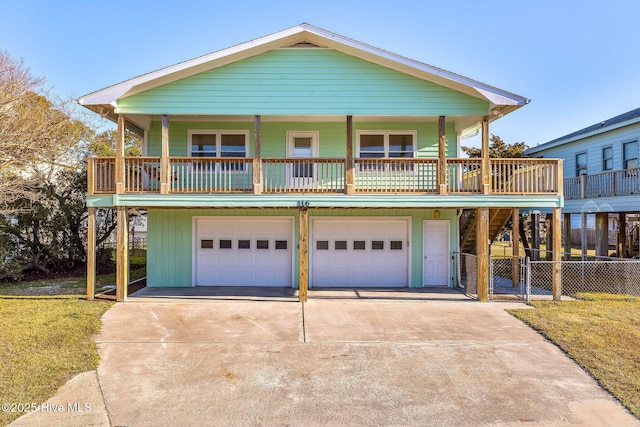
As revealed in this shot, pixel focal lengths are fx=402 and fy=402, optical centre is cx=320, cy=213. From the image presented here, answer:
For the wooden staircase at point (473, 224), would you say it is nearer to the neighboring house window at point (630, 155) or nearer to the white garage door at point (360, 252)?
the white garage door at point (360, 252)

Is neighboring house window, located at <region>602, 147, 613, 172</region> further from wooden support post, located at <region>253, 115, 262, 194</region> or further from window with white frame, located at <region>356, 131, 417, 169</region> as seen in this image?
wooden support post, located at <region>253, 115, 262, 194</region>

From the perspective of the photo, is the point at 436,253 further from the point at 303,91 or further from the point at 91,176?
the point at 91,176

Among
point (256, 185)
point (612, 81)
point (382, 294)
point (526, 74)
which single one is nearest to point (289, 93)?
point (256, 185)

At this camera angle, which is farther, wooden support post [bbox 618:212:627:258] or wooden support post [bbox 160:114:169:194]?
wooden support post [bbox 618:212:627:258]

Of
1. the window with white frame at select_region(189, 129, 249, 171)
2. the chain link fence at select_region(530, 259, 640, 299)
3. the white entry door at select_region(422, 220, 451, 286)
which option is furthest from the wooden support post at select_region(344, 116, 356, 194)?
the chain link fence at select_region(530, 259, 640, 299)

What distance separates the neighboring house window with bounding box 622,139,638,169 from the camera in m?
16.4

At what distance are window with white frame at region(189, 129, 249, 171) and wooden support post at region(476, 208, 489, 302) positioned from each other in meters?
7.23

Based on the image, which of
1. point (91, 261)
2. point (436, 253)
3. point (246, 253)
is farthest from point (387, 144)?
point (91, 261)

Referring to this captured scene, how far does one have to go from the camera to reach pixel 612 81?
2023cm

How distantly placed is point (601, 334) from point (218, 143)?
10.9m

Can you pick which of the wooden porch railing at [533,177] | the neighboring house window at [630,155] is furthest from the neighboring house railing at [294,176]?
the neighboring house window at [630,155]

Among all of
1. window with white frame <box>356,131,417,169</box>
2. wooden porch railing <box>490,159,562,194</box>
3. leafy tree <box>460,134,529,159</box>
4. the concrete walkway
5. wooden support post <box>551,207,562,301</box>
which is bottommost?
the concrete walkway

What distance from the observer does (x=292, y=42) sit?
11211 millimetres

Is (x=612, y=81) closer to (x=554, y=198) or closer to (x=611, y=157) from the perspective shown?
(x=611, y=157)
